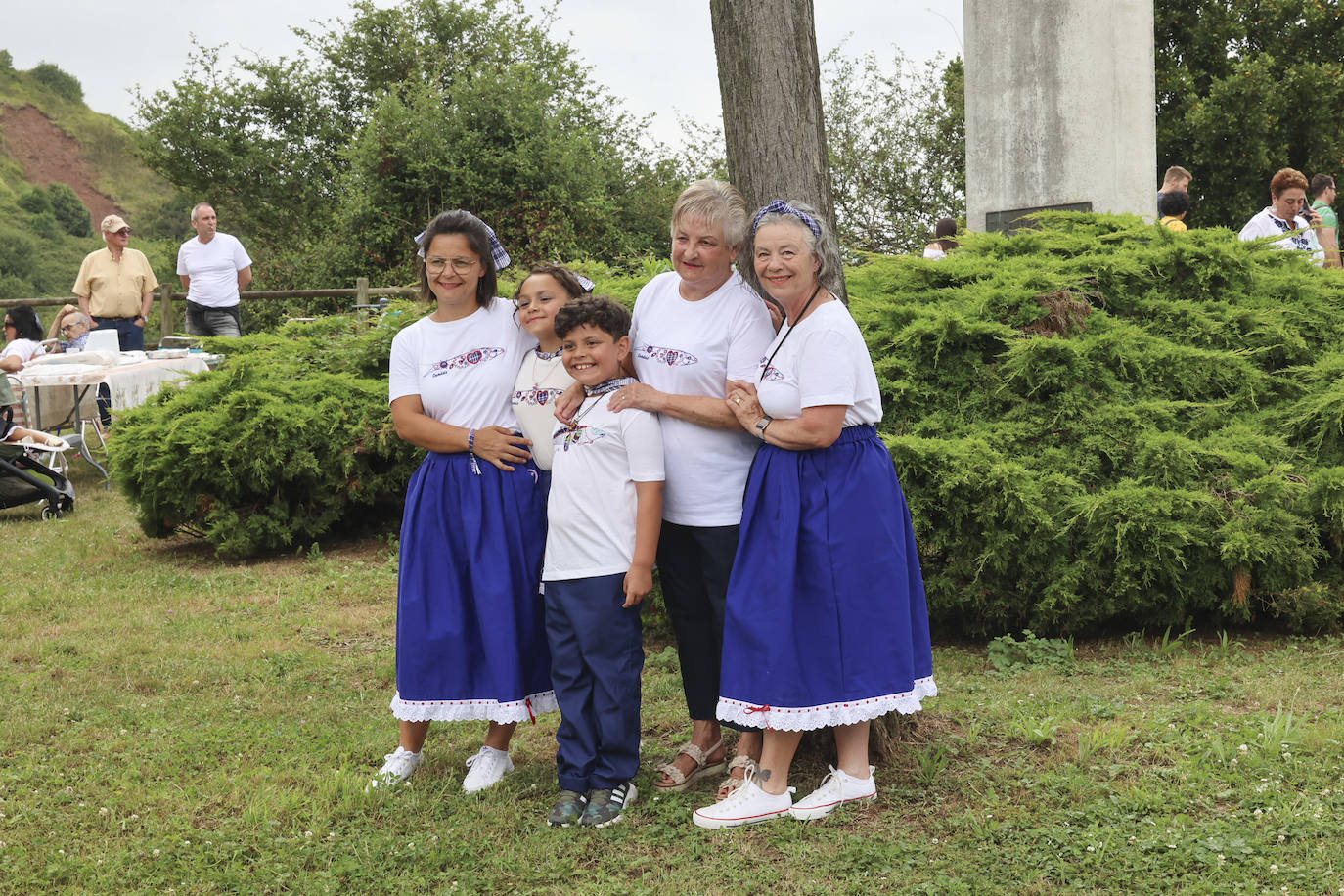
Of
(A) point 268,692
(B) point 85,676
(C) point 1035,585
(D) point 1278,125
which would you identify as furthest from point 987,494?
(D) point 1278,125

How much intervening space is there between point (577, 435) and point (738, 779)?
1.11 meters

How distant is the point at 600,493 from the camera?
3379 mm

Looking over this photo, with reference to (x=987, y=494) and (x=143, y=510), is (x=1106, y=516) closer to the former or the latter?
(x=987, y=494)

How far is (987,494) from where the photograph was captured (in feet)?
15.4

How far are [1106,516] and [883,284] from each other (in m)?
1.83

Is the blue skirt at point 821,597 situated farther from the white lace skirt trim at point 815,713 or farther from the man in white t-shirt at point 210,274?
the man in white t-shirt at point 210,274

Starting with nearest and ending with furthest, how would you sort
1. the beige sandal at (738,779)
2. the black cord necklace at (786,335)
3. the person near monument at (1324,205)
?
the black cord necklace at (786,335) < the beige sandal at (738,779) < the person near monument at (1324,205)

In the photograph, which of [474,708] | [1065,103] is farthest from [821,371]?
[1065,103]

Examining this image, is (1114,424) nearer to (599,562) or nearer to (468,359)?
(599,562)

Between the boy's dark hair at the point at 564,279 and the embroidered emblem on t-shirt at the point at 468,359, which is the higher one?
the boy's dark hair at the point at 564,279

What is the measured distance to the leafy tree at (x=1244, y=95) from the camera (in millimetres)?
19234

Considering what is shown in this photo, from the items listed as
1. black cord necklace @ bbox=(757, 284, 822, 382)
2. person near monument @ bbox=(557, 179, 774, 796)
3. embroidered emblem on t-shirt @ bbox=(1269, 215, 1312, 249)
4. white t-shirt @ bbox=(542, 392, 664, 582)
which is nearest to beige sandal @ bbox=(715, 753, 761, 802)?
person near monument @ bbox=(557, 179, 774, 796)

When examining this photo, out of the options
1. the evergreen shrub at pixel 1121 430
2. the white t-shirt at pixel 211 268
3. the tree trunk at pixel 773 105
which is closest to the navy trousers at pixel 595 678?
the tree trunk at pixel 773 105

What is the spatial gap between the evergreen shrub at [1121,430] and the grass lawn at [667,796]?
0.29 meters
